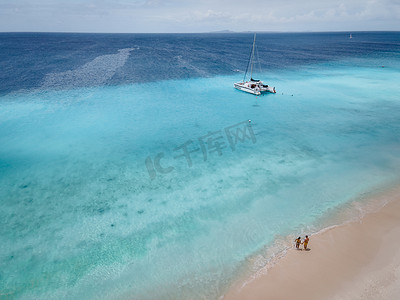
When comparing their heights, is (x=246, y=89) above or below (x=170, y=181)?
above

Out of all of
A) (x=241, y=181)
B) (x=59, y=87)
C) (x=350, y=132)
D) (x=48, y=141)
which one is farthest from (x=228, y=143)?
(x=59, y=87)

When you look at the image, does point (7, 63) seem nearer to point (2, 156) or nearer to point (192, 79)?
point (192, 79)
